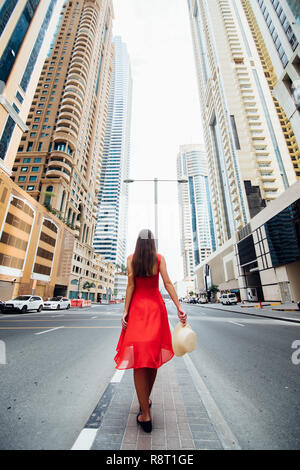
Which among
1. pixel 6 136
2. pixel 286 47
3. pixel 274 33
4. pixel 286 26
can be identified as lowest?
pixel 6 136

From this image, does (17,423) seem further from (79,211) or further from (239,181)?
(79,211)

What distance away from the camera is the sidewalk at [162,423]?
1795 millimetres

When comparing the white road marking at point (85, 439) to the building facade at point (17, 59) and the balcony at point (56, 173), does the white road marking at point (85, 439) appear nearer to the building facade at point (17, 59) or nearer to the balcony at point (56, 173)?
the building facade at point (17, 59)

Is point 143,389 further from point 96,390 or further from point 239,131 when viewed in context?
point 239,131

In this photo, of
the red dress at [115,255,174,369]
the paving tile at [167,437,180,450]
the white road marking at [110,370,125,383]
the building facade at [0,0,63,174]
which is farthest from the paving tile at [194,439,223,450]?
the building facade at [0,0,63,174]

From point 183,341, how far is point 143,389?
602 mm

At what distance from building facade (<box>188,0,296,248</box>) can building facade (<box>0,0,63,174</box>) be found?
4358 cm

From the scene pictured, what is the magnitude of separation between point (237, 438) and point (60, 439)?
5.39ft

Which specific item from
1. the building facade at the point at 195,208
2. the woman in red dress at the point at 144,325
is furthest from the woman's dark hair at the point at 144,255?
the building facade at the point at 195,208

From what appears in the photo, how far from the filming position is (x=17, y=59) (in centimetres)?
2434

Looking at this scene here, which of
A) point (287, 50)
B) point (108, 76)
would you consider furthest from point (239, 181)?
point (108, 76)

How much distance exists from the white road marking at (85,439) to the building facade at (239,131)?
47863 millimetres

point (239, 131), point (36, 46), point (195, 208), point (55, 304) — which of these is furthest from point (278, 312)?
point (195, 208)
